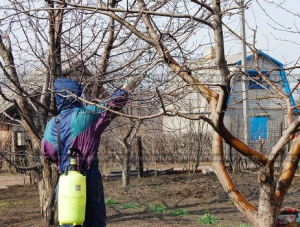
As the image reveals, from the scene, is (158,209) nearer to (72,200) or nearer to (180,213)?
(180,213)

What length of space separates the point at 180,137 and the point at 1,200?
22.0ft

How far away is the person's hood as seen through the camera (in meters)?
4.68

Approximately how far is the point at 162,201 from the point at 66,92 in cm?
560

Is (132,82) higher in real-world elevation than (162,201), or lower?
higher

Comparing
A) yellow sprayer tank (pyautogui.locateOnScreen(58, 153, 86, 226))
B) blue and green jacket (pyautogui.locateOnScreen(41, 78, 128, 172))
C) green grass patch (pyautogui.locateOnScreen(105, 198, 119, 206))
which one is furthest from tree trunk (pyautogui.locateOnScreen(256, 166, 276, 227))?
green grass patch (pyautogui.locateOnScreen(105, 198, 119, 206))

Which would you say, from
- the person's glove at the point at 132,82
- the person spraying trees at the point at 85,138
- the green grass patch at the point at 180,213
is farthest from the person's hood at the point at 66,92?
the green grass patch at the point at 180,213

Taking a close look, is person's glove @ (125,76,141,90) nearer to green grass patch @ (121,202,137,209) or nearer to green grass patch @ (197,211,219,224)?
green grass patch @ (197,211,219,224)

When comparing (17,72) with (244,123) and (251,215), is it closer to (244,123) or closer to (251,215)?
(251,215)

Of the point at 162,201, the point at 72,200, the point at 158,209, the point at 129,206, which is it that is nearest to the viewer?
the point at 72,200

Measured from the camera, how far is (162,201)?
32.3 ft

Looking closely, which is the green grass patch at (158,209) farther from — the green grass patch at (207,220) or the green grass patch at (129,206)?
the green grass patch at (207,220)

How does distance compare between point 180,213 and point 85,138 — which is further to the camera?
point 180,213

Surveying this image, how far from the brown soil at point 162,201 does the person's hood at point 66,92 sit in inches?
129

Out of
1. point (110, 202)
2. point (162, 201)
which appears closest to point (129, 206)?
point (110, 202)
